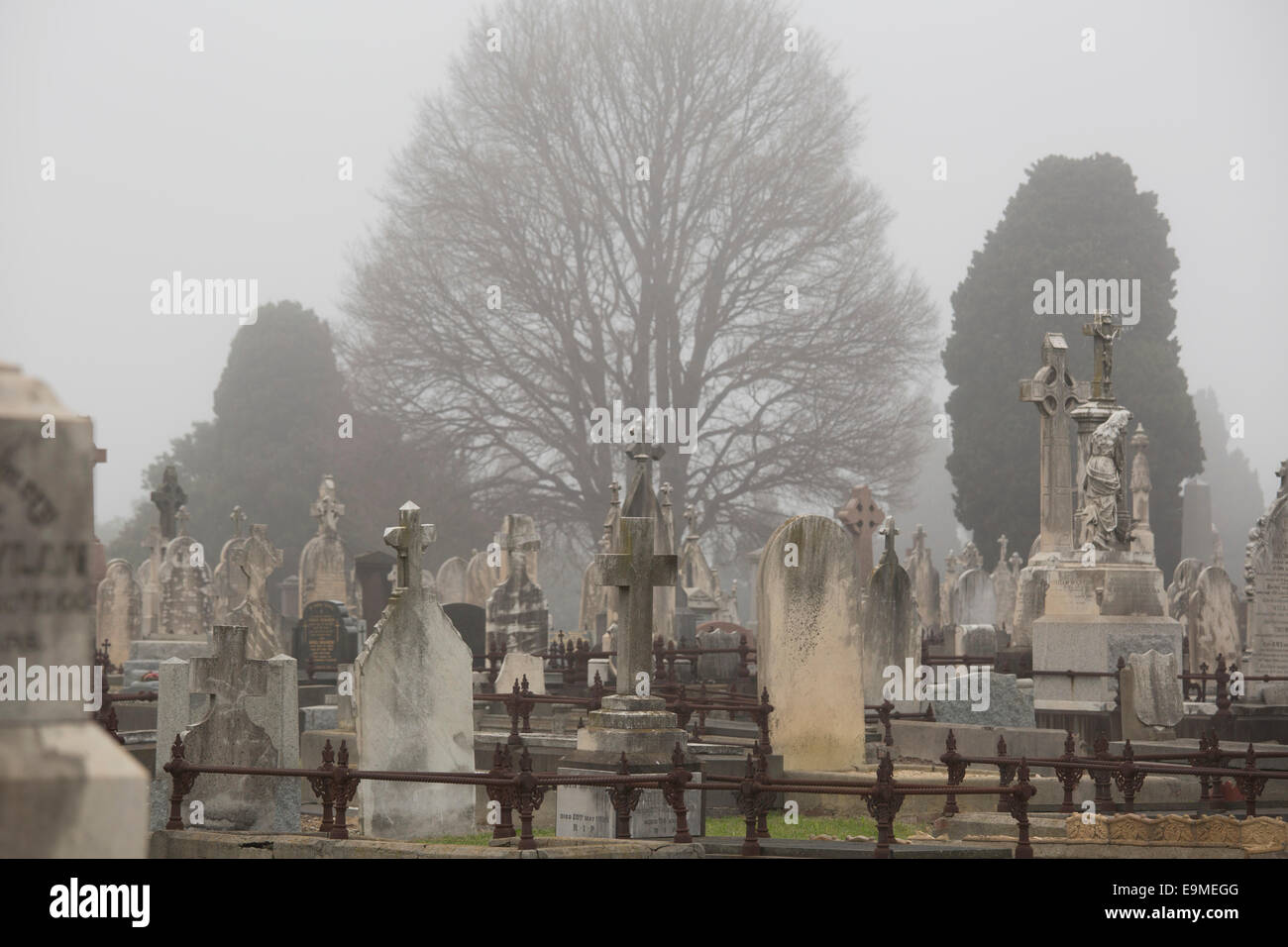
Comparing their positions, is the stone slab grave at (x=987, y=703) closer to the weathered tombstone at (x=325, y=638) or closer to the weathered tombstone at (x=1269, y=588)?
the weathered tombstone at (x=1269, y=588)

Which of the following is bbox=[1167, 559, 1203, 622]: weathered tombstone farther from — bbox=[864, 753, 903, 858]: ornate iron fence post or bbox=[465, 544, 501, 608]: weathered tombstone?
bbox=[864, 753, 903, 858]: ornate iron fence post

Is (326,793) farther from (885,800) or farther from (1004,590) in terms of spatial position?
(1004,590)

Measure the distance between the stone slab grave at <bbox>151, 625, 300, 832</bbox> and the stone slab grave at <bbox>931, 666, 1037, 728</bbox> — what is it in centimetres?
663

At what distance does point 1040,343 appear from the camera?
146ft

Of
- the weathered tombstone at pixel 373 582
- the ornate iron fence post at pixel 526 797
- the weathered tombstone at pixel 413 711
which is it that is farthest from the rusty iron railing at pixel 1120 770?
the weathered tombstone at pixel 373 582

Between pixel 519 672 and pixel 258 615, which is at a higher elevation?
pixel 258 615

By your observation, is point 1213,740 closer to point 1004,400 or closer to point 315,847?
point 315,847

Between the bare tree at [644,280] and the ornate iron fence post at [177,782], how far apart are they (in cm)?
2795

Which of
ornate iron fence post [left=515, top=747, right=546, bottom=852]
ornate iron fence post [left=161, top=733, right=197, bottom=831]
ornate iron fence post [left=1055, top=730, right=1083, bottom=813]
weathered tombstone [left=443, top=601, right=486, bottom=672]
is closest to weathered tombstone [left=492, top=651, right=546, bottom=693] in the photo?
weathered tombstone [left=443, top=601, right=486, bottom=672]

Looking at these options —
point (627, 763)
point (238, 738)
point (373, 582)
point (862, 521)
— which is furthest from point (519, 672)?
point (862, 521)

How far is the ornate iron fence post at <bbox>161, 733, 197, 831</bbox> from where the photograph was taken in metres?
9.33

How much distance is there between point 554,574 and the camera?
42.9 m

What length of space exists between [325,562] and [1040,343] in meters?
21.9
